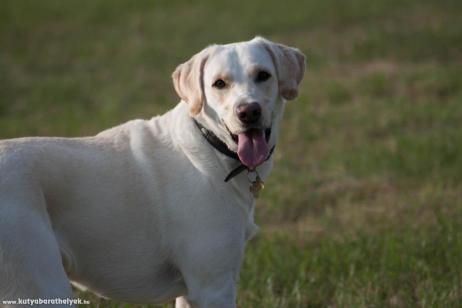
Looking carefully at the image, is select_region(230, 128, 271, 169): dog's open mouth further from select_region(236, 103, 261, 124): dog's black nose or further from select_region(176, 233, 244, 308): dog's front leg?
select_region(176, 233, 244, 308): dog's front leg

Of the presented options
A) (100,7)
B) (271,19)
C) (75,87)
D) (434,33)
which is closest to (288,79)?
(75,87)

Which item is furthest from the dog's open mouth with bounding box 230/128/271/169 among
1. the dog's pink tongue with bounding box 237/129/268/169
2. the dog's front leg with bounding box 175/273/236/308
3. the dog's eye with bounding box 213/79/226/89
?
the dog's front leg with bounding box 175/273/236/308

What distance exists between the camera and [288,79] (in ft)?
15.0

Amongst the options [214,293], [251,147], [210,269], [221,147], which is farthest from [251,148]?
[214,293]

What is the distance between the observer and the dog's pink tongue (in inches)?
170

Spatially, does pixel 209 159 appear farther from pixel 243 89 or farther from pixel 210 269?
pixel 210 269

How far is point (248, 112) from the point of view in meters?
4.24

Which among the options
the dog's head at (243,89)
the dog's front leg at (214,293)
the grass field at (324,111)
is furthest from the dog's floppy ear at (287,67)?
the grass field at (324,111)

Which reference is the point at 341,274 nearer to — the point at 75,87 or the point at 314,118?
the point at 314,118

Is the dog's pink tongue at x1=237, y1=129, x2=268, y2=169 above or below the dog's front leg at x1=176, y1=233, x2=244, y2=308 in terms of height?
above

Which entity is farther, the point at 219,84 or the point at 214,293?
the point at 219,84

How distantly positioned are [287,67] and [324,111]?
21.2 feet

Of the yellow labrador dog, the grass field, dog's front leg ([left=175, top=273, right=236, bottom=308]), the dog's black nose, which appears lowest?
the grass field

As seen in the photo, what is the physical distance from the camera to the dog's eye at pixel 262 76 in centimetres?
447
